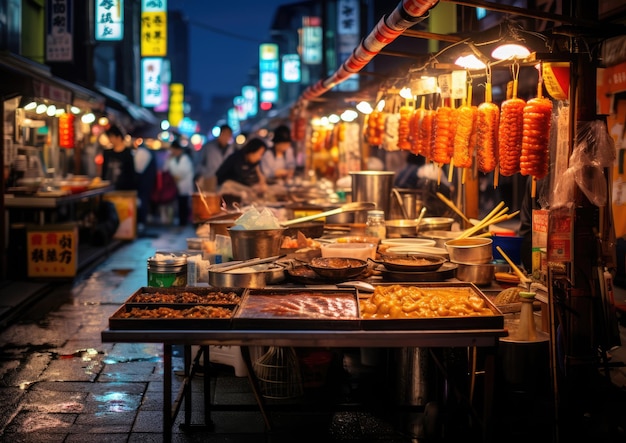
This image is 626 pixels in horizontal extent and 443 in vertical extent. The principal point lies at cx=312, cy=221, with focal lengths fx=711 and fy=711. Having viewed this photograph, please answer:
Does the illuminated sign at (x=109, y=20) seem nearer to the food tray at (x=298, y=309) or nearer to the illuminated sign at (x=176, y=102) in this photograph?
the food tray at (x=298, y=309)

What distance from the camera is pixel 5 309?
11211 mm

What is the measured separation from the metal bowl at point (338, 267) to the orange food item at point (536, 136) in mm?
1811

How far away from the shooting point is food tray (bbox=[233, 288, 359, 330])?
4914 mm

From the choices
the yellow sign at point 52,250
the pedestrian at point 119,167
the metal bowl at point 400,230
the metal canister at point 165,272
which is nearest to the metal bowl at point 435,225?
the metal bowl at point 400,230

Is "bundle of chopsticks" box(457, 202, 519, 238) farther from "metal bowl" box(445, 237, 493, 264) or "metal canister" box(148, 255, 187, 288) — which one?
"metal canister" box(148, 255, 187, 288)

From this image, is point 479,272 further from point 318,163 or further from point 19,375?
point 318,163

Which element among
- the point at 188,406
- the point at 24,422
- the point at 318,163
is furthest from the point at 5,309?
the point at 318,163

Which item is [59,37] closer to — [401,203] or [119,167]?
[119,167]

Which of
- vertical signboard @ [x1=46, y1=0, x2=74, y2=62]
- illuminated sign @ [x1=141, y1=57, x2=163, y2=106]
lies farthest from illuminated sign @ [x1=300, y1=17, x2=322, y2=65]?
vertical signboard @ [x1=46, y1=0, x2=74, y2=62]

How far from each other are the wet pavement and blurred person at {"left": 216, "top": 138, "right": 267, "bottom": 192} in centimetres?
590

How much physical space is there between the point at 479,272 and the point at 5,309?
7.92m

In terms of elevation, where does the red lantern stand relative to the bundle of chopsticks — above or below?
above

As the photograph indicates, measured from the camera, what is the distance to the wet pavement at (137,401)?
626 centimetres

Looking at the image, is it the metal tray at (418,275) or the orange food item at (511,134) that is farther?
the orange food item at (511,134)
